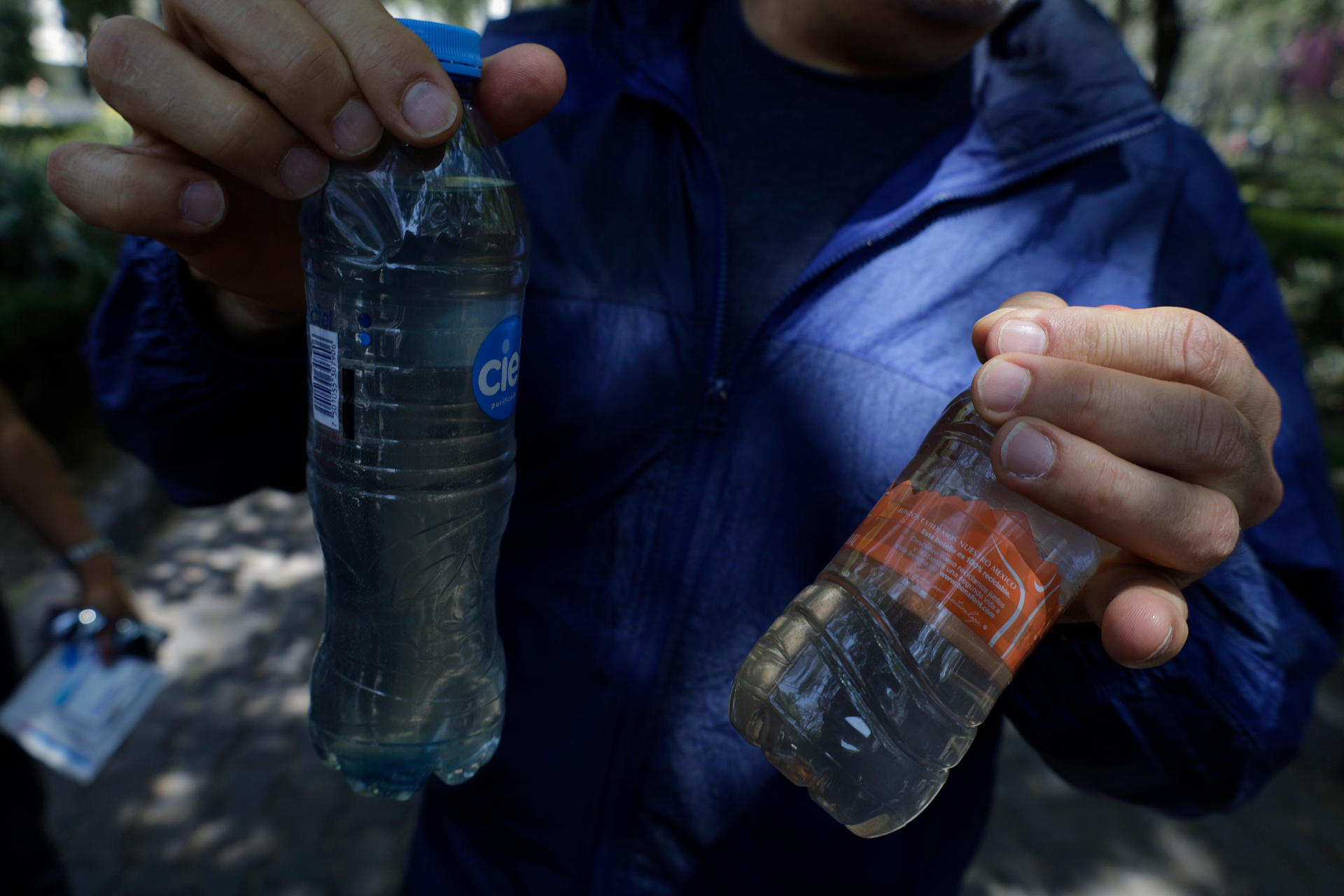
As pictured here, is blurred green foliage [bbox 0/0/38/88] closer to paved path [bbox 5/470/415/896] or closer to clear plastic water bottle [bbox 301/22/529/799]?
paved path [bbox 5/470/415/896]

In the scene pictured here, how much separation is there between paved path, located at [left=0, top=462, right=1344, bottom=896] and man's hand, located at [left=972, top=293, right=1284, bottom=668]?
3.35 metres

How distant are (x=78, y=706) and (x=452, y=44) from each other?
2342mm

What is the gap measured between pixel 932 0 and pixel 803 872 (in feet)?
5.00

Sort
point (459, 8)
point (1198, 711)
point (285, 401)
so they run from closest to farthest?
point (1198, 711) < point (285, 401) < point (459, 8)

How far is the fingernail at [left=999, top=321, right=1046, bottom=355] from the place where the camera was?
3.48ft

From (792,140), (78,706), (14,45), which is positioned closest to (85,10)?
(14,45)

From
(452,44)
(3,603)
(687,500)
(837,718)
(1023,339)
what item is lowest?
(3,603)

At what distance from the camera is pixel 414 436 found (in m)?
1.33

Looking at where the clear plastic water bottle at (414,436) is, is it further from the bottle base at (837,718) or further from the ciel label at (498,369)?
the bottle base at (837,718)

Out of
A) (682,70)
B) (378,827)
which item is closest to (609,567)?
(682,70)

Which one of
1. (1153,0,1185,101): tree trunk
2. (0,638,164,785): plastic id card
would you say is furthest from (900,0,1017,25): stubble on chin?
(1153,0,1185,101): tree trunk

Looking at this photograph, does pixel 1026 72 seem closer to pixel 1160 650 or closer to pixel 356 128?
pixel 1160 650

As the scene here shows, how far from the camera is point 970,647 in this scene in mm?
1127

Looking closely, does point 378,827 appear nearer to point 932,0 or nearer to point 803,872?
point 803,872
